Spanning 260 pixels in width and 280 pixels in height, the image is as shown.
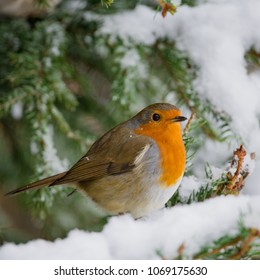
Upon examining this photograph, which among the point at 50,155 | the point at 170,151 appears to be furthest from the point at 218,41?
the point at 50,155

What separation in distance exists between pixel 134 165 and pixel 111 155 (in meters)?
0.11

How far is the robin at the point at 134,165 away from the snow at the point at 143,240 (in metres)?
0.57

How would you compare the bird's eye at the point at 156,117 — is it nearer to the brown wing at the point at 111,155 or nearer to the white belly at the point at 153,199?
the brown wing at the point at 111,155

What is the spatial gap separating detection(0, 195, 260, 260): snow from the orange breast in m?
0.55

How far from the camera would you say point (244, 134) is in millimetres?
2426

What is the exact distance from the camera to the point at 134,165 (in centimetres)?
221

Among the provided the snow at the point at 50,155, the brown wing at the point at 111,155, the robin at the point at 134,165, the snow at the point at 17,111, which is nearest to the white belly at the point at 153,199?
the robin at the point at 134,165

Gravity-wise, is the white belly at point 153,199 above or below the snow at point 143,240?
above

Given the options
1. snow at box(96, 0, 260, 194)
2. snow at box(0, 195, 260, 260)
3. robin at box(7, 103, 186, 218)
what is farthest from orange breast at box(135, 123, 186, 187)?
snow at box(0, 195, 260, 260)

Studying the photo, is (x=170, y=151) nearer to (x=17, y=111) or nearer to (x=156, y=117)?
(x=156, y=117)

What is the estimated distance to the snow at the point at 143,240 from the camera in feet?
4.53

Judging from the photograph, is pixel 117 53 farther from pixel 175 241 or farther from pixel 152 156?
pixel 175 241
